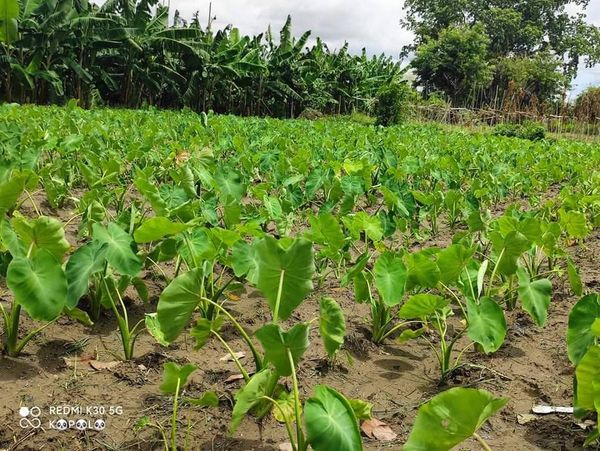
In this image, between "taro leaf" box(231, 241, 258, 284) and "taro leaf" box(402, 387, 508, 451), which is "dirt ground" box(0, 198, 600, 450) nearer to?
"taro leaf" box(231, 241, 258, 284)

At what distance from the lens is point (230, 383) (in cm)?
174

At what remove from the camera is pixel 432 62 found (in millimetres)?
30328

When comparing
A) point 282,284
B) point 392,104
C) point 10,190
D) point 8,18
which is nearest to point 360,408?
point 282,284

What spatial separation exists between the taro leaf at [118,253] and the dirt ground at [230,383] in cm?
34

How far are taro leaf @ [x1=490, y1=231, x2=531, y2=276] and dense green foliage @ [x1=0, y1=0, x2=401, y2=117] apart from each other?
10714 millimetres

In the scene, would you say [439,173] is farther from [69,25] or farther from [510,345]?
[69,25]

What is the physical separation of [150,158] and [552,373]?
329cm

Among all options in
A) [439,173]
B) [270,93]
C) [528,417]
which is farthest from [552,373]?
[270,93]

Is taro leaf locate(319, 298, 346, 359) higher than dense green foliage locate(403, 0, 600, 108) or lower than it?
lower

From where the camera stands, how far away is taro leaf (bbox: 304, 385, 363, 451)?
3.50ft

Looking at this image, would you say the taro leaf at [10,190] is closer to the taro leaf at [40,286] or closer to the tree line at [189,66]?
the taro leaf at [40,286]

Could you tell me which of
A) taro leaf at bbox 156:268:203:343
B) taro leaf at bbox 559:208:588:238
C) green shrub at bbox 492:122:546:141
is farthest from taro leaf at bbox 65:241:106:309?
green shrub at bbox 492:122:546:141

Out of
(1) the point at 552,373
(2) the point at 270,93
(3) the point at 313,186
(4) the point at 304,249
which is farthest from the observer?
(2) the point at 270,93

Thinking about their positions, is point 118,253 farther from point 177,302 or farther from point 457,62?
point 457,62
